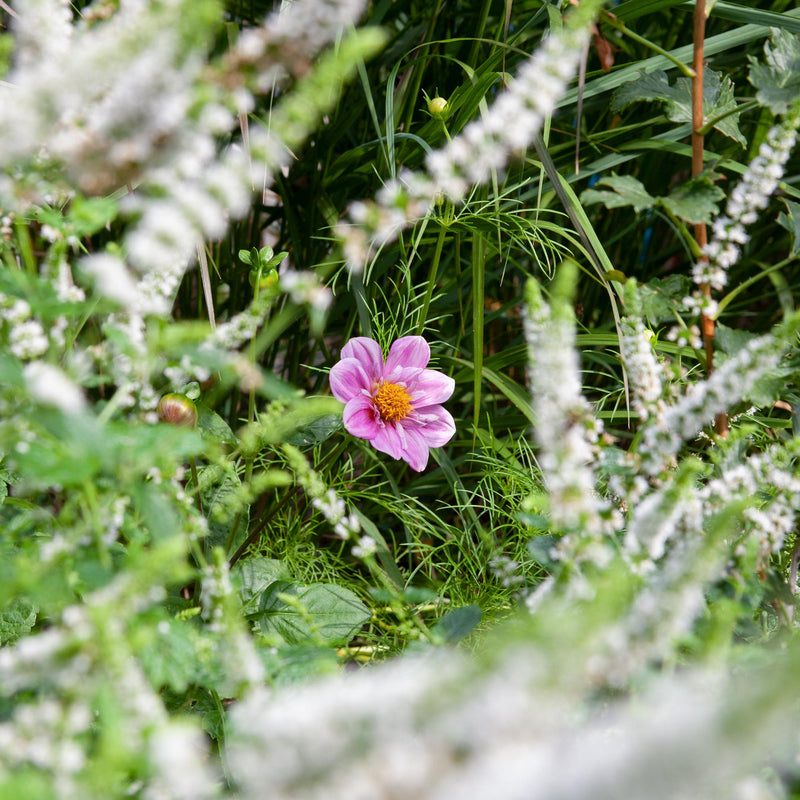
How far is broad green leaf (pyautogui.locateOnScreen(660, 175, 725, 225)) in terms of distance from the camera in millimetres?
763

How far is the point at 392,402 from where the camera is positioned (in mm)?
958

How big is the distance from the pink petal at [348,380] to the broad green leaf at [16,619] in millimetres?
391

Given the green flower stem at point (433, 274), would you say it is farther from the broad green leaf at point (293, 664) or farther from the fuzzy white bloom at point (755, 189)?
the broad green leaf at point (293, 664)

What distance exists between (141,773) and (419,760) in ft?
0.68

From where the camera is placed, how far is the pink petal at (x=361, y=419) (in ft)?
2.84

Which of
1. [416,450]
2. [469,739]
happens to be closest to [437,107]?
[416,450]

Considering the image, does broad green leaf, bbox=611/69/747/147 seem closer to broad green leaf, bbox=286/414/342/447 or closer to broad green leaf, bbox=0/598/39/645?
broad green leaf, bbox=286/414/342/447

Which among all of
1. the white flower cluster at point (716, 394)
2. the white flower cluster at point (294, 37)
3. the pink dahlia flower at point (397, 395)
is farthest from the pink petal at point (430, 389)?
the white flower cluster at point (294, 37)

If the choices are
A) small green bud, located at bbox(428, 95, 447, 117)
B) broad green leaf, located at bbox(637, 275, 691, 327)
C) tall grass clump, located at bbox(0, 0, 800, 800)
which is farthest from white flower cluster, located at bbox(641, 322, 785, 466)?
small green bud, located at bbox(428, 95, 447, 117)

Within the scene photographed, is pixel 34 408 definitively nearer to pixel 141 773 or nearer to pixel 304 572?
pixel 141 773

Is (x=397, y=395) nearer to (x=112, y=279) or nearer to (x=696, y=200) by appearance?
(x=696, y=200)

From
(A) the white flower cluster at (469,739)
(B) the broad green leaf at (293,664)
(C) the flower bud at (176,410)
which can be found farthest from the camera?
(C) the flower bud at (176,410)

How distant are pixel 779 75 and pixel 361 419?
0.57 m

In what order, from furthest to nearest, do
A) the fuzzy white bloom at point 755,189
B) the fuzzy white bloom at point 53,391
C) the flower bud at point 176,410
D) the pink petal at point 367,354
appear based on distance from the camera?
the pink petal at point 367,354
the flower bud at point 176,410
the fuzzy white bloom at point 755,189
the fuzzy white bloom at point 53,391
